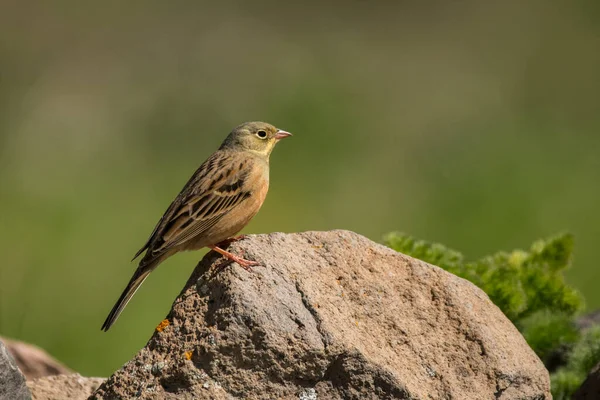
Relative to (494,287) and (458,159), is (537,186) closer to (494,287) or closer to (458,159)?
(458,159)

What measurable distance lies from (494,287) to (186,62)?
889 centimetres

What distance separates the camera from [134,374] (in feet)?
17.0

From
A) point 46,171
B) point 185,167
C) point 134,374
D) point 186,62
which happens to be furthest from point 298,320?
point 186,62

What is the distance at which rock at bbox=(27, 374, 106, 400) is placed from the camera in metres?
6.14

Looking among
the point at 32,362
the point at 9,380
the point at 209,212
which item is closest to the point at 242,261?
the point at 209,212

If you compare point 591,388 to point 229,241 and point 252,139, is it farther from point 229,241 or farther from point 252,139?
point 252,139

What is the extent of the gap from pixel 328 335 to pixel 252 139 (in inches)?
94.9

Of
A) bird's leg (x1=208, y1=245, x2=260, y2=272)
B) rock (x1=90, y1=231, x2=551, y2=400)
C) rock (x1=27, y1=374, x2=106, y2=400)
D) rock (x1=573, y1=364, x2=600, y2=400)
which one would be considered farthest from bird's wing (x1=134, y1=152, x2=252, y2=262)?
rock (x1=573, y1=364, x2=600, y2=400)

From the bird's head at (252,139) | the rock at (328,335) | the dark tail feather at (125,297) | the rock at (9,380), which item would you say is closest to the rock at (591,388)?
the rock at (328,335)

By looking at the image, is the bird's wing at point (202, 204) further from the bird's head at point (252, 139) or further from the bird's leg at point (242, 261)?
the bird's leg at point (242, 261)

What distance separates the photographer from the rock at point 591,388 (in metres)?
6.35

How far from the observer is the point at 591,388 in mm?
6402

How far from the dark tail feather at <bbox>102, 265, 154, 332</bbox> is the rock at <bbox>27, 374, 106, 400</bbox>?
0.49 m

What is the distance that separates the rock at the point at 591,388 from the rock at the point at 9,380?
134 inches
